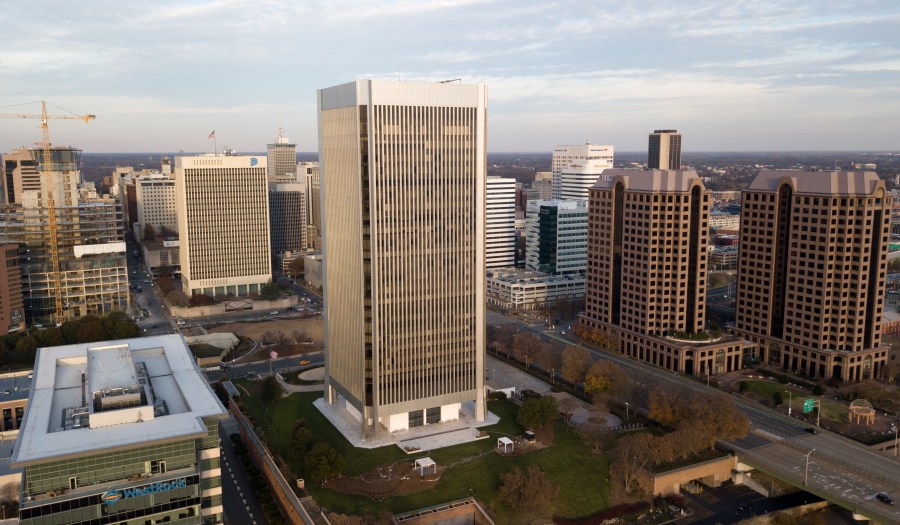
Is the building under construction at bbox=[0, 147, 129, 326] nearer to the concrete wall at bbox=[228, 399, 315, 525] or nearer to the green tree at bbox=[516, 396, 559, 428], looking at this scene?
the concrete wall at bbox=[228, 399, 315, 525]

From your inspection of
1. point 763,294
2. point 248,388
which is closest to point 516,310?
point 763,294

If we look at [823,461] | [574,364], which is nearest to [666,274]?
[574,364]

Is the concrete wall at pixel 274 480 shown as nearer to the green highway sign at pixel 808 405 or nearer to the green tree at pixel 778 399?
the green highway sign at pixel 808 405

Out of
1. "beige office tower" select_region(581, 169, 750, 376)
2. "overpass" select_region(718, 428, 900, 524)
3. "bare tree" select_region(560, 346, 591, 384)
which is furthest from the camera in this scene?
"beige office tower" select_region(581, 169, 750, 376)

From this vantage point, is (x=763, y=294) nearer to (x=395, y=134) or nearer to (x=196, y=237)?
(x=395, y=134)

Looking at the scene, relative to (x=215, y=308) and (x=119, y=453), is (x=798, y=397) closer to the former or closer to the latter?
(x=119, y=453)

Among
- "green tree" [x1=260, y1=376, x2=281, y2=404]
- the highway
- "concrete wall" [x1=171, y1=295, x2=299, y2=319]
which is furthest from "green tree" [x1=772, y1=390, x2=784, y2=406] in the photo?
"concrete wall" [x1=171, y1=295, x2=299, y2=319]
